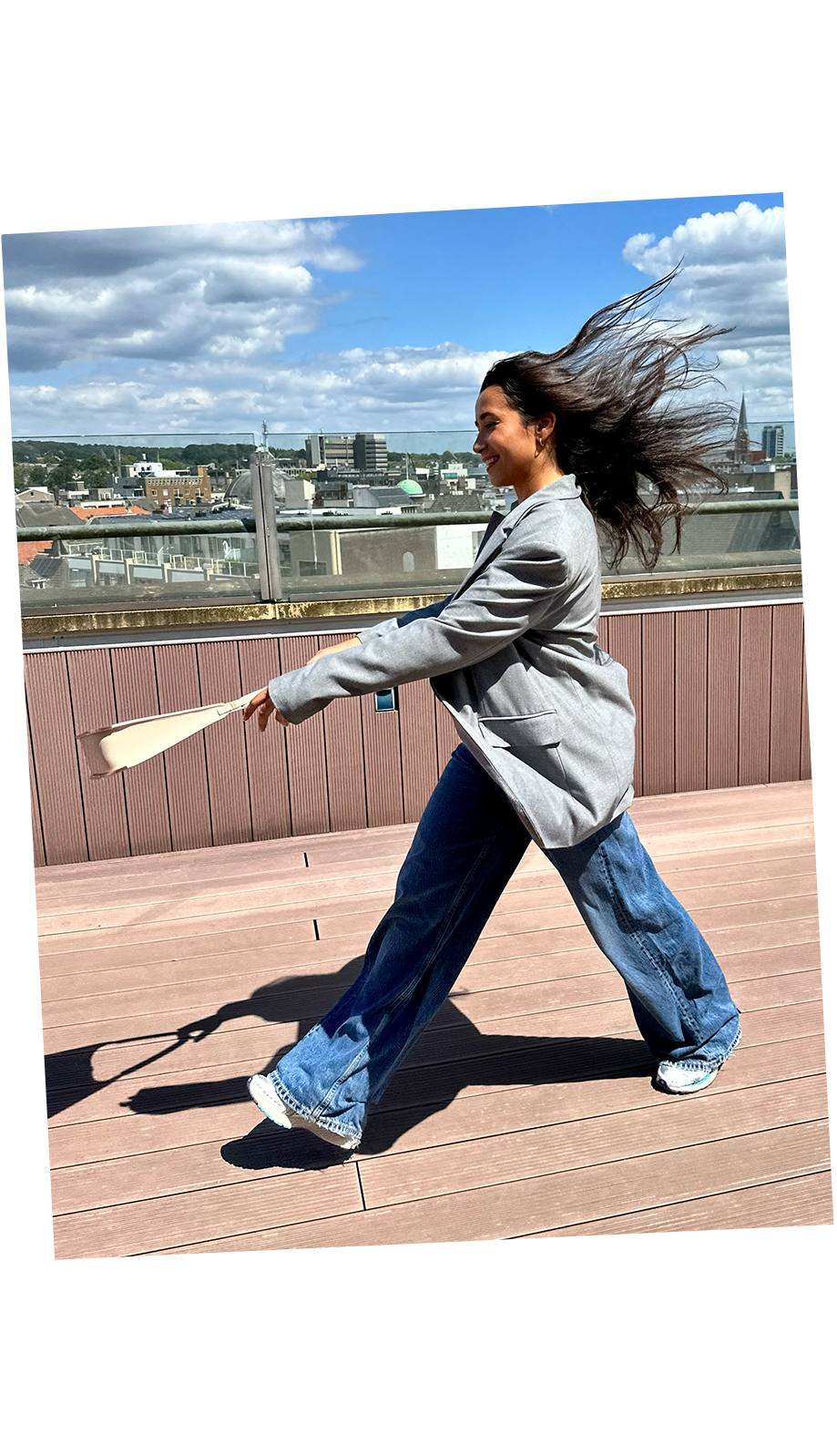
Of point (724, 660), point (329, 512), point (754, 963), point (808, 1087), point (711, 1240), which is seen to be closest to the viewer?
point (711, 1240)

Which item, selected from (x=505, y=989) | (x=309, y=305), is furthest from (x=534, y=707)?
(x=309, y=305)

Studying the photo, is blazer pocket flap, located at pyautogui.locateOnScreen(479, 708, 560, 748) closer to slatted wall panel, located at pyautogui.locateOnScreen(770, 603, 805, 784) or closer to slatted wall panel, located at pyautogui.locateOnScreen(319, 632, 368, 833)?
slatted wall panel, located at pyautogui.locateOnScreen(319, 632, 368, 833)

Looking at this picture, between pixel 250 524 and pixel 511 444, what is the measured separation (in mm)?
2384

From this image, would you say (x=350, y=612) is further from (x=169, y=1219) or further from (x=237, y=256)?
(x=237, y=256)

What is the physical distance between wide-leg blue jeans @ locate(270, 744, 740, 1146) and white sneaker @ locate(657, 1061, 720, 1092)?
0.30 m

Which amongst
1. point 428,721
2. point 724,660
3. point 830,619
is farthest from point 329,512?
point 830,619

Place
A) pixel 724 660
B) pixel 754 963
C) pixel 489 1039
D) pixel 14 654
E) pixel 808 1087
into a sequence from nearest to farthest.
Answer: pixel 808 1087, pixel 489 1039, pixel 754 963, pixel 14 654, pixel 724 660

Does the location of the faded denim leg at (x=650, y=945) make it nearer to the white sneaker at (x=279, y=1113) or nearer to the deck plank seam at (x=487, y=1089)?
the deck plank seam at (x=487, y=1089)

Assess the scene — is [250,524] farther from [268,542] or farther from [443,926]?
[443,926]

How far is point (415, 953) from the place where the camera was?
83.8 inches

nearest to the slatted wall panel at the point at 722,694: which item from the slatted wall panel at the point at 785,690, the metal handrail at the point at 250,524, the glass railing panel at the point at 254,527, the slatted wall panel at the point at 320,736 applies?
the slatted wall panel at the point at 320,736

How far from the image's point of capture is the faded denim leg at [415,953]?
2098 millimetres

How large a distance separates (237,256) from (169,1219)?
140 metres

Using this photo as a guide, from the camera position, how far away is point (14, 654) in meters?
3.93
